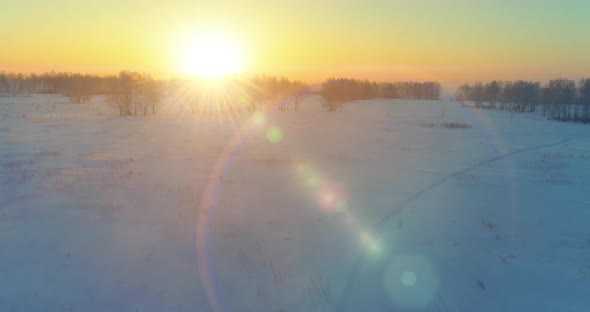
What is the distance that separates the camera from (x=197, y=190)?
10516 mm

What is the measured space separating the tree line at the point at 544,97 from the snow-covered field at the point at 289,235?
5050cm

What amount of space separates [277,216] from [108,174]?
271 inches

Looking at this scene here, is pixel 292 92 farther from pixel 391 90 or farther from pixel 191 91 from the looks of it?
pixel 391 90

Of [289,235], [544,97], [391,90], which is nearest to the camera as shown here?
[289,235]

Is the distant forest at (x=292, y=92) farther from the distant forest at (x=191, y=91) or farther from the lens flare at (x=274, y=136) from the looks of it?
the lens flare at (x=274, y=136)

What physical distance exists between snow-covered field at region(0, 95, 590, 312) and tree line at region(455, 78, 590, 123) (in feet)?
166

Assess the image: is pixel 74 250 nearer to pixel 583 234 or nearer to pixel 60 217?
pixel 60 217

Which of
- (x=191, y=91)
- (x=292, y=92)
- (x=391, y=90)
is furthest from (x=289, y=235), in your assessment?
(x=391, y=90)

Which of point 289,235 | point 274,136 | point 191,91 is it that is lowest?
point 289,235

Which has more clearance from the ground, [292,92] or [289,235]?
[292,92]

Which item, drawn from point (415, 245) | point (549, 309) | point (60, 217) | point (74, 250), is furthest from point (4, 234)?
point (549, 309)

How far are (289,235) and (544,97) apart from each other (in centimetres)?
7529

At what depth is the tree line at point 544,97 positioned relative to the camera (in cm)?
5461

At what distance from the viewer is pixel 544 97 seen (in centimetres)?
6569
